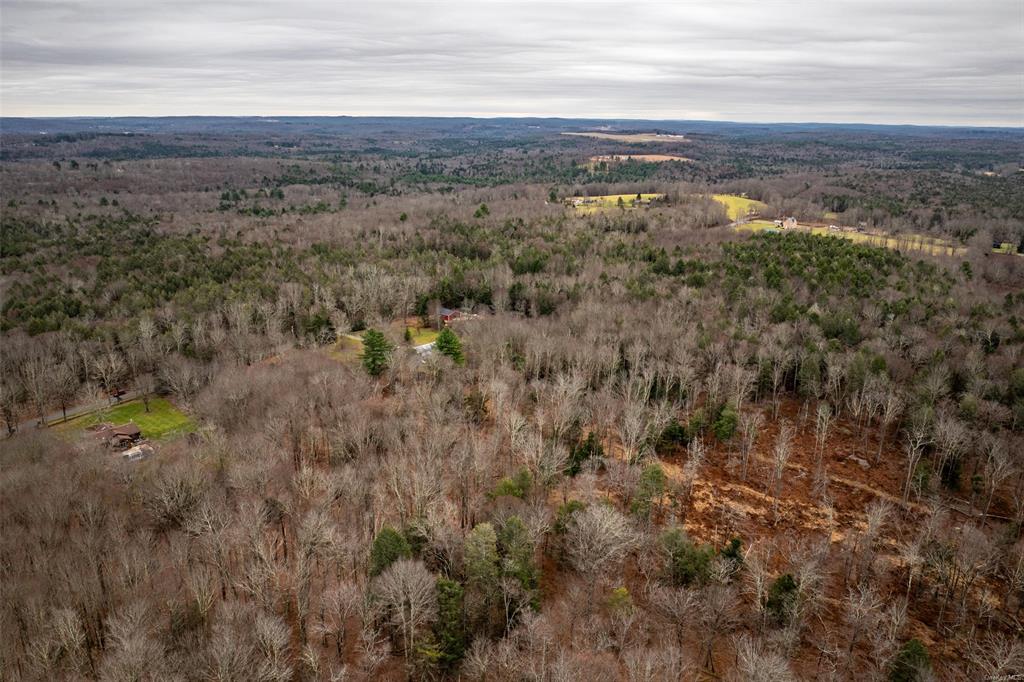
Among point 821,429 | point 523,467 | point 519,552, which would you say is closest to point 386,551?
point 519,552

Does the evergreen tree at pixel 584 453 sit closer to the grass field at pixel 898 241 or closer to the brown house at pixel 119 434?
the brown house at pixel 119 434

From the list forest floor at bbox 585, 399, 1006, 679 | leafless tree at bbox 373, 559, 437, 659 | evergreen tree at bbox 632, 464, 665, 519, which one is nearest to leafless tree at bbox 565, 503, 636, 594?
evergreen tree at bbox 632, 464, 665, 519

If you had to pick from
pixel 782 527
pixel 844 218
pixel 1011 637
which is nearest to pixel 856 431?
pixel 782 527

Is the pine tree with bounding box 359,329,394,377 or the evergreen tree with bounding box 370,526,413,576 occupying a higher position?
the pine tree with bounding box 359,329,394,377

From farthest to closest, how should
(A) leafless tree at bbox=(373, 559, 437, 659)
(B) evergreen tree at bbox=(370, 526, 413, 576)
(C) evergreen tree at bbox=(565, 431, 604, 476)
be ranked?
1. (C) evergreen tree at bbox=(565, 431, 604, 476)
2. (B) evergreen tree at bbox=(370, 526, 413, 576)
3. (A) leafless tree at bbox=(373, 559, 437, 659)

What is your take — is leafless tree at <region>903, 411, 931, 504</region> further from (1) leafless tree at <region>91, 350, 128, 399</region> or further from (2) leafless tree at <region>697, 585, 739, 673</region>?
(1) leafless tree at <region>91, 350, 128, 399</region>

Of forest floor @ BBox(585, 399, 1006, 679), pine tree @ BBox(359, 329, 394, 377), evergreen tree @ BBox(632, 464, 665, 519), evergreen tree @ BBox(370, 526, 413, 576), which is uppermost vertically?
pine tree @ BBox(359, 329, 394, 377)
